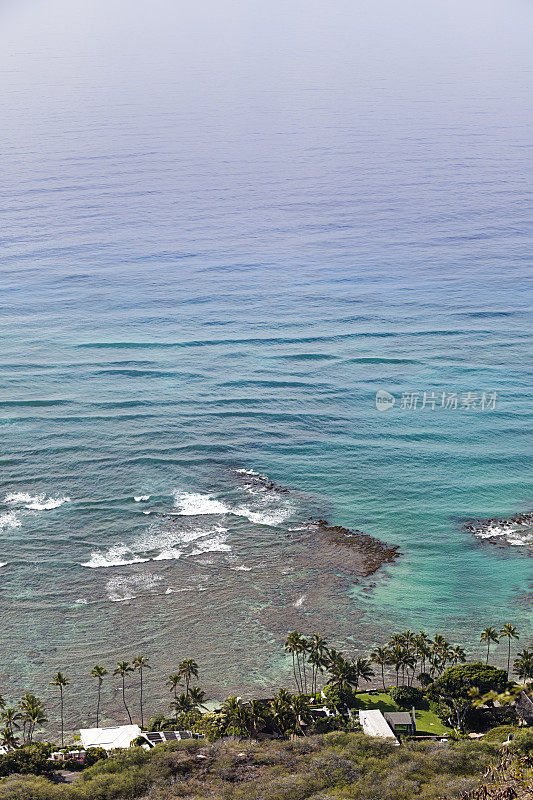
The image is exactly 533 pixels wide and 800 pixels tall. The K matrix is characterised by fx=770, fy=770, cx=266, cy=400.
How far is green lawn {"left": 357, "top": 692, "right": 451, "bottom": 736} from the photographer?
4941 centimetres

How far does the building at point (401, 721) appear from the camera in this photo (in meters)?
48.6

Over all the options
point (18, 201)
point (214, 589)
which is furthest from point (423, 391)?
point (18, 201)

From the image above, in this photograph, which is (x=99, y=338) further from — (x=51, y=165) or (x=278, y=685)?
(x=51, y=165)

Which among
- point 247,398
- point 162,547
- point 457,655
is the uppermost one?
point 247,398

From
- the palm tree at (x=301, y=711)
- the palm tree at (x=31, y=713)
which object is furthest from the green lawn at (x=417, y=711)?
the palm tree at (x=31, y=713)

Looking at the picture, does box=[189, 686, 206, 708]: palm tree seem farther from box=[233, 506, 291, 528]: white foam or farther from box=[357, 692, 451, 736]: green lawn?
box=[233, 506, 291, 528]: white foam

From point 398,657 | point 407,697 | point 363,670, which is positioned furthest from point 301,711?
point 407,697

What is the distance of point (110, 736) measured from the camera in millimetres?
48562

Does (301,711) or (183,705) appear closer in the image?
(301,711)

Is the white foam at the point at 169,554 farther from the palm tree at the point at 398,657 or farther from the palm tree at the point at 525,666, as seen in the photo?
the palm tree at the point at 525,666

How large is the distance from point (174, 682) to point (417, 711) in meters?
16.2

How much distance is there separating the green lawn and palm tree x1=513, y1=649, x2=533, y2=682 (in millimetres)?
6112

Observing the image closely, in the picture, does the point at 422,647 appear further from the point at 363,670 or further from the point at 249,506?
the point at 249,506

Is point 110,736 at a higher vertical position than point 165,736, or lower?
lower
